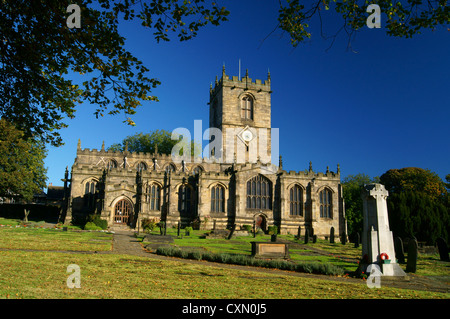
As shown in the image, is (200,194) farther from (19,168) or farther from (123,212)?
(19,168)

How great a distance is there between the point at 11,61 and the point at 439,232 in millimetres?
32760

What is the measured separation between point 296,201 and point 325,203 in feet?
12.3

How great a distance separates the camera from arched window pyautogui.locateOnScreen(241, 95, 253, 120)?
5081 centimetres

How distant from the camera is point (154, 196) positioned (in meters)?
38.4

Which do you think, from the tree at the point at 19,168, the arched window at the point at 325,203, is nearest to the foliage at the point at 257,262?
the tree at the point at 19,168

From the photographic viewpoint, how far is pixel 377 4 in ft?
23.2

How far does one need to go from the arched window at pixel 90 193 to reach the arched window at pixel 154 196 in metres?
5.87

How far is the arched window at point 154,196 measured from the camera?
38188mm

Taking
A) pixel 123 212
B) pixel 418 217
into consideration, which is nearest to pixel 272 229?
pixel 418 217

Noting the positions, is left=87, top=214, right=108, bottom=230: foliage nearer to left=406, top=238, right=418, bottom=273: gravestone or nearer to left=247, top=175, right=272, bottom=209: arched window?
left=247, top=175, right=272, bottom=209: arched window

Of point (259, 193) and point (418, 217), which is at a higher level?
point (259, 193)

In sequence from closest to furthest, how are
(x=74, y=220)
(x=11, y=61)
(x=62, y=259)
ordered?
(x=11, y=61), (x=62, y=259), (x=74, y=220)
